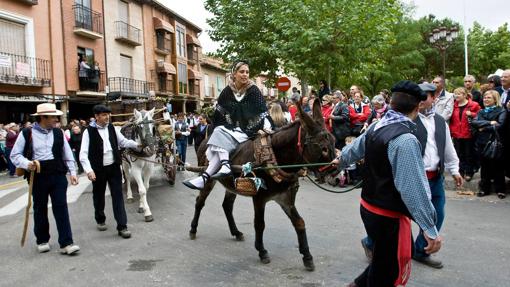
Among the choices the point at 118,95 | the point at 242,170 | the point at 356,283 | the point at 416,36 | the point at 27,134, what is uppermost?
the point at 416,36

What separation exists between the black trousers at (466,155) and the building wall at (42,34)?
18.7 metres

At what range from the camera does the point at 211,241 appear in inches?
251

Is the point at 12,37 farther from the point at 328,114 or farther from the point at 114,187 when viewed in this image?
the point at 114,187

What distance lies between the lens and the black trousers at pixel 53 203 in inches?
239

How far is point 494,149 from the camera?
8.19m

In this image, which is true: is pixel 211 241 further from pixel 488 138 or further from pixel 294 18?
pixel 294 18

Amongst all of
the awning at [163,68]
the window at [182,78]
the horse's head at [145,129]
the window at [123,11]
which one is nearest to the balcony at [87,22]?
the window at [123,11]

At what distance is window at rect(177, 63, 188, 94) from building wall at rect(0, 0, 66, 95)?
644 inches

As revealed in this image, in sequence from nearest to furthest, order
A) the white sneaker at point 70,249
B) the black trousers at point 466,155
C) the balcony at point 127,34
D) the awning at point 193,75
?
the white sneaker at point 70,249 < the black trousers at point 466,155 < the balcony at point 127,34 < the awning at point 193,75

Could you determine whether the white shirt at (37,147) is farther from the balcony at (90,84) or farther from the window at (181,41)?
the window at (181,41)

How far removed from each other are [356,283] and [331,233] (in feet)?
9.15

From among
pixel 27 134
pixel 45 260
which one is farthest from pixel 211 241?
pixel 27 134

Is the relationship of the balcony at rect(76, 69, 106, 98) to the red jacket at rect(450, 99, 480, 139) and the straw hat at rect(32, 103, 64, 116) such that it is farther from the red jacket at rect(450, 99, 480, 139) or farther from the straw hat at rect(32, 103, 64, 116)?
the red jacket at rect(450, 99, 480, 139)

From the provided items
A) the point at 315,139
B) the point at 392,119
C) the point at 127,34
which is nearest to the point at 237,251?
the point at 315,139
